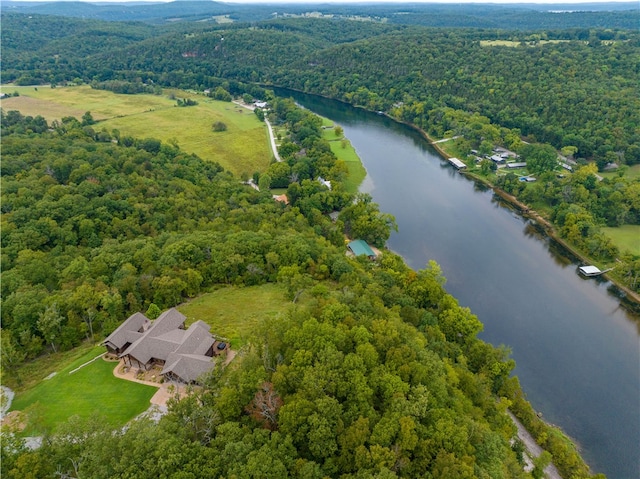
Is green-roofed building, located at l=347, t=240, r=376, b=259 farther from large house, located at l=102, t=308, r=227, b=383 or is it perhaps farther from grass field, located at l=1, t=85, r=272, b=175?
grass field, located at l=1, t=85, r=272, b=175

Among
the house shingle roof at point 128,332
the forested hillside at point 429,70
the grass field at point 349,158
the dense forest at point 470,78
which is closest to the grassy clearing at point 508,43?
the forested hillside at point 429,70

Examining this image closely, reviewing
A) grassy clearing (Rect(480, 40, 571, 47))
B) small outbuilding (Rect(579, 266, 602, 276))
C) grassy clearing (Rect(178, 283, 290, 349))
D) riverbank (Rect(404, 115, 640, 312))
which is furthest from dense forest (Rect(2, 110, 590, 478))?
grassy clearing (Rect(480, 40, 571, 47))

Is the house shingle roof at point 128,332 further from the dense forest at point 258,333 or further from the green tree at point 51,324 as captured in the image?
the green tree at point 51,324

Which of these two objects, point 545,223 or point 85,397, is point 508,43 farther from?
point 85,397

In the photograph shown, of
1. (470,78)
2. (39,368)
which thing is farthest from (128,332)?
(470,78)

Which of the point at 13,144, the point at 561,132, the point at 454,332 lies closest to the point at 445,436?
the point at 454,332
